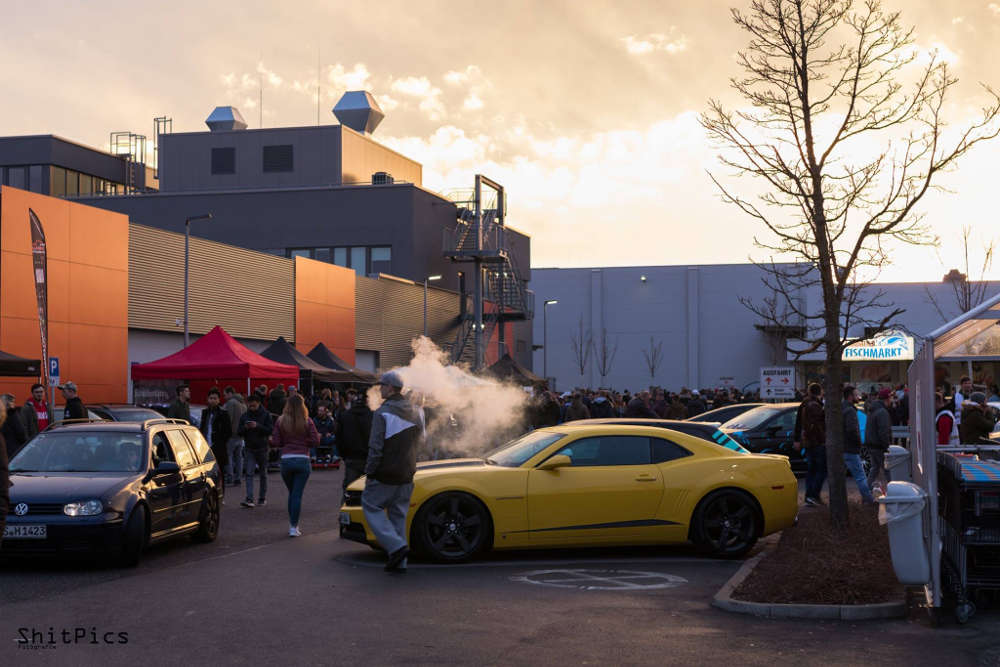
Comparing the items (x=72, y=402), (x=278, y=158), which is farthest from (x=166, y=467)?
(x=278, y=158)

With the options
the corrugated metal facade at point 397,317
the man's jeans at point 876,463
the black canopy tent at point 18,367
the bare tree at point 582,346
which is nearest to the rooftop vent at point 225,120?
the corrugated metal facade at point 397,317

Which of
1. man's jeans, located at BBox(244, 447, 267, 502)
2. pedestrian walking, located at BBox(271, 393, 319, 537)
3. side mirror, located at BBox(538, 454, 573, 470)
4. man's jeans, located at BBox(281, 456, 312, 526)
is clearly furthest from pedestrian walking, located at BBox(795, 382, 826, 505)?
man's jeans, located at BBox(244, 447, 267, 502)

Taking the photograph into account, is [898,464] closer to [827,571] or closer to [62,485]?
[827,571]

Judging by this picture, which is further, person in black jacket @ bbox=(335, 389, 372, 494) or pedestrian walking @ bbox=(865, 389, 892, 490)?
pedestrian walking @ bbox=(865, 389, 892, 490)

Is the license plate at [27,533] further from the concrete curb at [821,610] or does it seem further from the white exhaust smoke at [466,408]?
the white exhaust smoke at [466,408]

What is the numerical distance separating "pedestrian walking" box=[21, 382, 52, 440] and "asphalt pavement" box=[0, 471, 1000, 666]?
16.6ft

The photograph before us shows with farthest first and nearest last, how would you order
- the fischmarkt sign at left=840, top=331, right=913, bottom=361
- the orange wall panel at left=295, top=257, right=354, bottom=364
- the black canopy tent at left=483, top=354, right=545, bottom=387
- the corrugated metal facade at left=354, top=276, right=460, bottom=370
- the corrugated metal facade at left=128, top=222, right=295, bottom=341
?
the fischmarkt sign at left=840, top=331, right=913, bottom=361 < the corrugated metal facade at left=354, top=276, right=460, bottom=370 < the orange wall panel at left=295, top=257, right=354, bottom=364 < the corrugated metal facade at left=128, top=222, right=295, bottom=341 < the black canopy tent at left=483, top=354, right=545, bottom=387

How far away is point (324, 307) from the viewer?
48438mm

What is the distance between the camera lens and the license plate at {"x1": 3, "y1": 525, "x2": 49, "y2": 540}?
11.2 m

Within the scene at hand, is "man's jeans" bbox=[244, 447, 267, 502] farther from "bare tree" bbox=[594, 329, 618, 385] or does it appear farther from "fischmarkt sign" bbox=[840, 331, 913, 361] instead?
"bare tree" bbox=[594, 329, 618, 385]

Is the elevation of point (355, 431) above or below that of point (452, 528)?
above

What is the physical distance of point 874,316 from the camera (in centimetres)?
5844

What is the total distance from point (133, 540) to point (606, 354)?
6820cm

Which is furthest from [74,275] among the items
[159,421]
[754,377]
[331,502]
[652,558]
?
[754,377]
